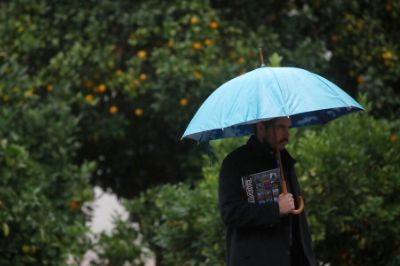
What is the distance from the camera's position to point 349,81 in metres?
7.58

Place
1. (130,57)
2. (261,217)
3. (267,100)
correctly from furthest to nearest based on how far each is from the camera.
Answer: (130,57), (261,217), (267,100)

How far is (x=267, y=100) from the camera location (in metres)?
3.69

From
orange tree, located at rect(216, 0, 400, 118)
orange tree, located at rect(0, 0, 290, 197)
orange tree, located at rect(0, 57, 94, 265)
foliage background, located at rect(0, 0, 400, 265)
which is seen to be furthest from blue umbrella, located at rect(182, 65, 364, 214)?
orange tree, located at rect(216, 0, 400, 118)

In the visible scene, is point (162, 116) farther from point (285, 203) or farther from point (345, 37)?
point (285, 203)

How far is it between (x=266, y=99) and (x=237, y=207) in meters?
0.51

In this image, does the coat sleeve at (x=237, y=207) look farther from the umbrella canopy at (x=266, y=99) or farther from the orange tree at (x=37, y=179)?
the orange tree at (x=37, y=179)

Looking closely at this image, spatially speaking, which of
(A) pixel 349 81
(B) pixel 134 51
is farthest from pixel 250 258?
(A) pixel 349 81

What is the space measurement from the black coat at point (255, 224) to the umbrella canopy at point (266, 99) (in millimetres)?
207

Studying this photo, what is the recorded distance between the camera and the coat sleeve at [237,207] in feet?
12.5

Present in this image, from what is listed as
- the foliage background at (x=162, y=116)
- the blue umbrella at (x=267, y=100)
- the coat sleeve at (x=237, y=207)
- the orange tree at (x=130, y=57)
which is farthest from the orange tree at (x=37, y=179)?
the blue umbrella at (x=267, y=100)

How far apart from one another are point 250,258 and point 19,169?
2.23 m

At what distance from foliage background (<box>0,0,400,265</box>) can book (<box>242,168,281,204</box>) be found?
1407mm

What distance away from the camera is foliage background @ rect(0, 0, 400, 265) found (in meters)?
5.48

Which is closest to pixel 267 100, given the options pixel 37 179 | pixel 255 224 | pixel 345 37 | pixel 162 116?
pixel 255 224
